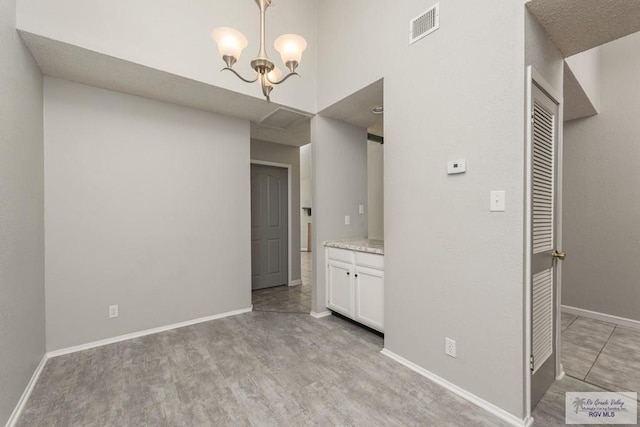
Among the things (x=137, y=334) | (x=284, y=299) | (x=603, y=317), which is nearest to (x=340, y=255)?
(x=284, y=299)

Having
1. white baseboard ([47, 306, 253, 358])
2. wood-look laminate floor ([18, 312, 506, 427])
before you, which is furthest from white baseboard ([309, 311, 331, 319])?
white baseboard ([47, 306, 253, 358])

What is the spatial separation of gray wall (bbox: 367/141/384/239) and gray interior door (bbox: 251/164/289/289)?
1.46 m

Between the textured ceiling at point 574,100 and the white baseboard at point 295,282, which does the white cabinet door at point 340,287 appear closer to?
the white baseboard at point 295,282

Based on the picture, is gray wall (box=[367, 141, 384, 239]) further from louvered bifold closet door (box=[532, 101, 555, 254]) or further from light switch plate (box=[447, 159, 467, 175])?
louvered bifold closet door (box=[532, 101, 555, 254])

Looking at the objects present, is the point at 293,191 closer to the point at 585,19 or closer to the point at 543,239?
the point at 543,239

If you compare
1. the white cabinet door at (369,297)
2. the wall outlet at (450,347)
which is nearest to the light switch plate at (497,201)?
the wall outlet at (450,347)

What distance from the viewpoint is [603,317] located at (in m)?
3.20

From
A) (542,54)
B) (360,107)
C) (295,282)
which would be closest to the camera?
(542,54)

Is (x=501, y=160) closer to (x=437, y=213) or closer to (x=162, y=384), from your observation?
(x=437, y=213)

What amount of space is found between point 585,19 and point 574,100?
160cm

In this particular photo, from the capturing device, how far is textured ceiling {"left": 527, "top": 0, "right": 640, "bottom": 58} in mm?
1568

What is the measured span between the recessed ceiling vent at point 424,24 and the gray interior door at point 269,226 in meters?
3.05

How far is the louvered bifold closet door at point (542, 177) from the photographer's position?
176 centimetres

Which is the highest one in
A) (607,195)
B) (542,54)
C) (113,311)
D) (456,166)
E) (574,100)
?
(574,100)
